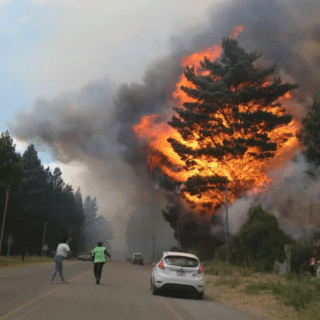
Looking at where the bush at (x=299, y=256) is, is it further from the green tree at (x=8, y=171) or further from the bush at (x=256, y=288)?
the green tree at (x=8, y=171)

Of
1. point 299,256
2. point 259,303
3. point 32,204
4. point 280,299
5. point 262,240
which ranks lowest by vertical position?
point 259,303

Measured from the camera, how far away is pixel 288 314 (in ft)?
37.8

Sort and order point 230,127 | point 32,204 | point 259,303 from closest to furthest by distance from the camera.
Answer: point 259,303 → point 230,127 → point 32,204

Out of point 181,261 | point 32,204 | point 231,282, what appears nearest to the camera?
point 181,261

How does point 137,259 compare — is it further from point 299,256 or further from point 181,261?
point 181,261

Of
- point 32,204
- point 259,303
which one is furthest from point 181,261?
point 32,204

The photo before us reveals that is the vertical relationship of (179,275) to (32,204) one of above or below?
below

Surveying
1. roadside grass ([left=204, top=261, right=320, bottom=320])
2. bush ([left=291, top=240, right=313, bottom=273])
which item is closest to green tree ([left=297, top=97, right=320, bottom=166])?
bush ([left=291, top=240, right=313, bottom=273])

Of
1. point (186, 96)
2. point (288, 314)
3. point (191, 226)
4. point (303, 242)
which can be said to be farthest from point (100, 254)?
point (191, 226)

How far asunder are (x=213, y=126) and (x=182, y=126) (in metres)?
4.01

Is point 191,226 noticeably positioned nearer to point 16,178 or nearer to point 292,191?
point 292,191

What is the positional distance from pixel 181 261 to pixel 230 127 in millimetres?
39683

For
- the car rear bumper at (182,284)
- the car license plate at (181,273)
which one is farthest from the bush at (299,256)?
the car license plate at (181,273)

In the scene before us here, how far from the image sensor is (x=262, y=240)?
3684 centimetres
